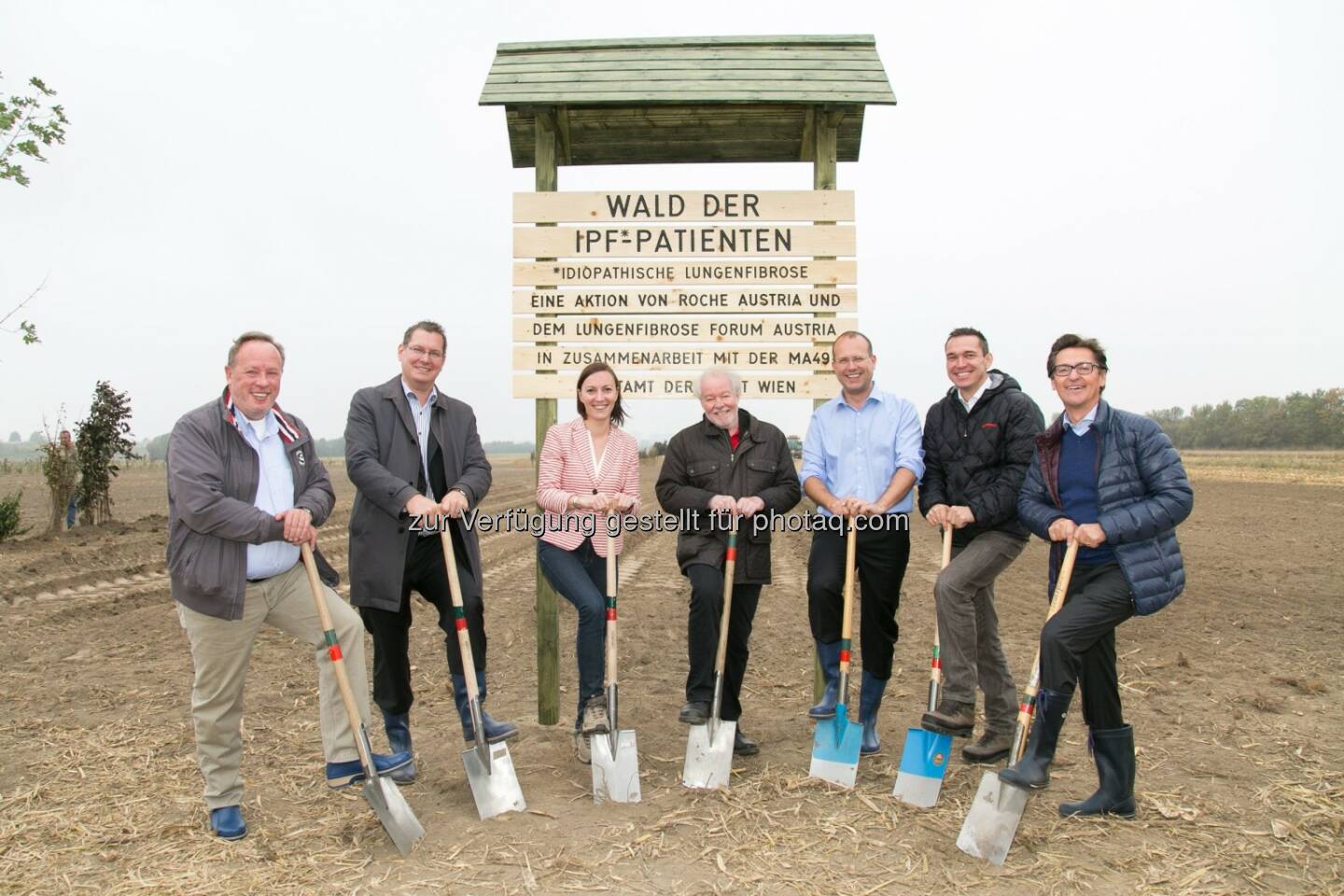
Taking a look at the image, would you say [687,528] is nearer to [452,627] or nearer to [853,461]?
[853,461]

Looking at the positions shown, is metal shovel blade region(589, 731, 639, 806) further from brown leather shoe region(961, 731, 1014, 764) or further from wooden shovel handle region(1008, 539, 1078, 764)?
brown leather shoe region(961, 731, 1014, 764)

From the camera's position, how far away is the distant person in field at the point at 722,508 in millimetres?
4977

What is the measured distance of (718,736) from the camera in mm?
4805

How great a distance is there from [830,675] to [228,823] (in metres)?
3.15

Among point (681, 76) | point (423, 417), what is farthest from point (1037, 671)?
point (681, 76)

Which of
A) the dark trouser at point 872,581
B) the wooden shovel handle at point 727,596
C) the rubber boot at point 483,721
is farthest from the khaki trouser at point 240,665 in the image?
the dark trouser at point 872,581

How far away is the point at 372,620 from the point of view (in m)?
4.82

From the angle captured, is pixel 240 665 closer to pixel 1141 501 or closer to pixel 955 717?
pixel 955 717

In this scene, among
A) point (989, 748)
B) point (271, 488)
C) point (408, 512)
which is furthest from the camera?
point (989, 748)

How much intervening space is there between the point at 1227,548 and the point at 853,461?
12548 millimetres

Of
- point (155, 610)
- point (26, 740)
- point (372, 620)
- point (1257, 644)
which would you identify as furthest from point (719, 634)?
point (155, 610)

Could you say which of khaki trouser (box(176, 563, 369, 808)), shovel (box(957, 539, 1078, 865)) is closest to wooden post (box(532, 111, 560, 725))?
khaki trouser (box(176, 563, 369, 808))

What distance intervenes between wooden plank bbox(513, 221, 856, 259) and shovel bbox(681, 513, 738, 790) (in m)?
1.91

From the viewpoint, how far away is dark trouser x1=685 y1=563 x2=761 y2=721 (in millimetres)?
4969
